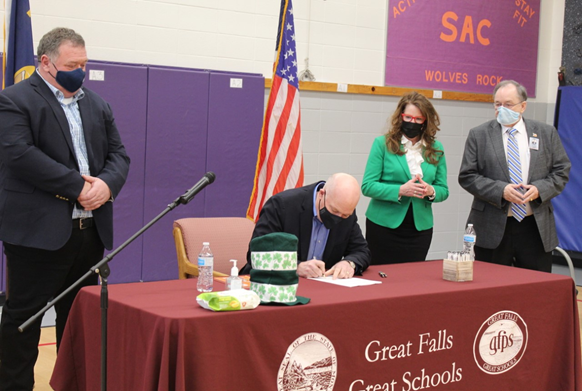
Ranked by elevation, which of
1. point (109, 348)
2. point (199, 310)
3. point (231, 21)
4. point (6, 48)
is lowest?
point (109, 348)

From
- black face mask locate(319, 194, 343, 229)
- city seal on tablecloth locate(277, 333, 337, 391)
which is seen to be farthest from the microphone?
black face mask locate(319, 194, 343, 229)

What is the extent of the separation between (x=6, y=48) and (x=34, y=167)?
1028mm

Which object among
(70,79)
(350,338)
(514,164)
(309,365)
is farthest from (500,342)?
(70,79)

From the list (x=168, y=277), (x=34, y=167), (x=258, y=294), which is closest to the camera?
(x=258, y=294)

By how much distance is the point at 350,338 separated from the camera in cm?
252

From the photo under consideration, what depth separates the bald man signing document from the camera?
297 cm

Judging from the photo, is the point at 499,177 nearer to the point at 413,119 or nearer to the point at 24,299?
the point at 413,119

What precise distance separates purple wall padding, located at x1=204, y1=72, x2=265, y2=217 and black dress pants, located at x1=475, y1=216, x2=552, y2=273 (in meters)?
2.41

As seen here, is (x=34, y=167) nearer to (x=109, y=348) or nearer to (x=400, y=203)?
(x=109, y=348)

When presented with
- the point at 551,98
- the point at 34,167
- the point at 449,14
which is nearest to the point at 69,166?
the point at 34,167

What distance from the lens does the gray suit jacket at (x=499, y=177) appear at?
3949mm

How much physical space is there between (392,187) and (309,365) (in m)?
1.68

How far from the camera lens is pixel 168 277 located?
5.64 m

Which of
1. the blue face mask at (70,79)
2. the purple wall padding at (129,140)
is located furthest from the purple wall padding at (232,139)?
the blue face mask at (70,79)
